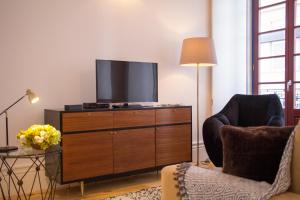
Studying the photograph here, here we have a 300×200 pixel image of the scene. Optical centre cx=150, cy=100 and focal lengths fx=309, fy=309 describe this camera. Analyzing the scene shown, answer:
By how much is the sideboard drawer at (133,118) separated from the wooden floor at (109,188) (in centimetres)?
69

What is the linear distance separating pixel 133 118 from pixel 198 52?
1190mm

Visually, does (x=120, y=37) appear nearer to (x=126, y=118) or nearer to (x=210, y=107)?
(x=126, y=118)

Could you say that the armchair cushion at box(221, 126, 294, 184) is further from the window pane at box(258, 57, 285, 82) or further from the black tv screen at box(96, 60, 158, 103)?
the window pane at box(258, 57, 285, 82)

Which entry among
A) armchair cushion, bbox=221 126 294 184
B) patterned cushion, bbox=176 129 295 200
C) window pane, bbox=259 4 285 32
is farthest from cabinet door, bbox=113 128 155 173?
window pane, bbox=259 4 285 32

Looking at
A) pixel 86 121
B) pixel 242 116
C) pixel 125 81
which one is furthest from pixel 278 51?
pixel 86 121

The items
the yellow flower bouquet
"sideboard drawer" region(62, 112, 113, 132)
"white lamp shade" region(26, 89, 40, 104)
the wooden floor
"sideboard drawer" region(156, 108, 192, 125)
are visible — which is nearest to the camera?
the yellow flower bouquet

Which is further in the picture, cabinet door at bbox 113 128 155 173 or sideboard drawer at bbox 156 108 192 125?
sideboard drawer at bbox 156 108 192 125

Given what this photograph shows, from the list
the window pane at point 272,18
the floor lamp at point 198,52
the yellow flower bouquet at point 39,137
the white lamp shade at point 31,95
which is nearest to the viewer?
the yellow flower bouquet at point 39,137

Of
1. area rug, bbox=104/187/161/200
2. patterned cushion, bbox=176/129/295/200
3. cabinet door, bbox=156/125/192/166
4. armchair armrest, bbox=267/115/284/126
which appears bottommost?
area rug, bbox=104/187/161/200

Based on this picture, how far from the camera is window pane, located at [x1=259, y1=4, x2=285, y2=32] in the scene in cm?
451

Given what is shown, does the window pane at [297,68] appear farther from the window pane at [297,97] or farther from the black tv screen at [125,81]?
the black tv screen at [125,81]

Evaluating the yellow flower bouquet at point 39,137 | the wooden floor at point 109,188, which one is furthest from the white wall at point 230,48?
the yellow flower bouquet at point 39,137

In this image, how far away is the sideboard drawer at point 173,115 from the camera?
364 cm

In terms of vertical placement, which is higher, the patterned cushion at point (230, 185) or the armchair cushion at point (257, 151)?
the armchair cushion at point (257, 151)
